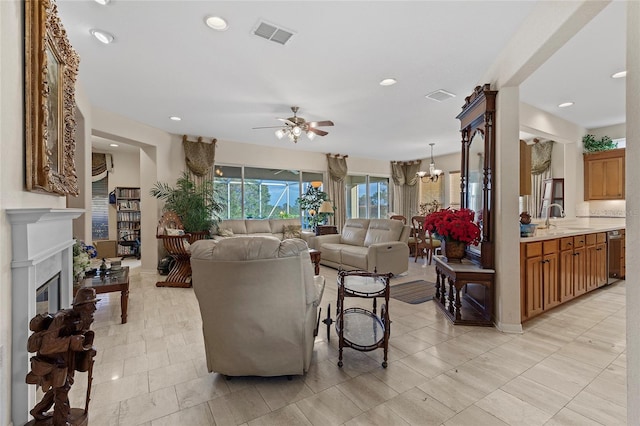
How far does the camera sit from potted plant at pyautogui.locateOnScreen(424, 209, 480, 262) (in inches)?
125

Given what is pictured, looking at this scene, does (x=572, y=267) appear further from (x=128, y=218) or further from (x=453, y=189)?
(x=128, y=218)

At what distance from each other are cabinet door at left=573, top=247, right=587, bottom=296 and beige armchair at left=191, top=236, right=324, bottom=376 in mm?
3619

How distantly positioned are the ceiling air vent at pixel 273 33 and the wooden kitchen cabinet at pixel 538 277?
3036mm

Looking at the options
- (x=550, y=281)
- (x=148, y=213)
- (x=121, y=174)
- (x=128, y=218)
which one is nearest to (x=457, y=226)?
(x=550, y=281)

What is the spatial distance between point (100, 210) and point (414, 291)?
25.7 ft

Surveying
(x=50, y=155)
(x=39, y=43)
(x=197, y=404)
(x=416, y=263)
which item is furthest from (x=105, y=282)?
(x=416, y=263)

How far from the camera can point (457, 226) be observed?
10.4 ft

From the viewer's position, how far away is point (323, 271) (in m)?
5.73

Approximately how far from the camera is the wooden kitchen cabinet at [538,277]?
2.97 m

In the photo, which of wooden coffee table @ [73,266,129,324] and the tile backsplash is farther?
the tile backsplash

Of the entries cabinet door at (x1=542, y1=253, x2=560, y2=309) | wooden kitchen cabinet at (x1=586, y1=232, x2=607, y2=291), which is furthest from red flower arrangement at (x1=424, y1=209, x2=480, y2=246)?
wooden kitchen cabinet at (x1=586, y1=232, x2=607, y2=291)

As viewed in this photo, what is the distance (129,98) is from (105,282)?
2512mm

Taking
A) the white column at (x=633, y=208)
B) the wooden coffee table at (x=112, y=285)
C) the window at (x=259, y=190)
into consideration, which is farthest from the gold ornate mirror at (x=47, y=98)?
the window at (x=259, y=190)

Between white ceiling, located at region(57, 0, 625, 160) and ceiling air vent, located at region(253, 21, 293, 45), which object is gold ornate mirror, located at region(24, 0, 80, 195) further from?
ceiling air vent, located at region(253, 21, 293, 45)
